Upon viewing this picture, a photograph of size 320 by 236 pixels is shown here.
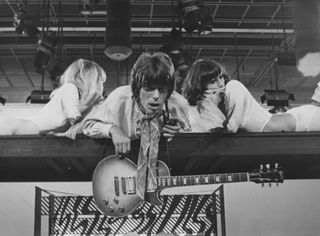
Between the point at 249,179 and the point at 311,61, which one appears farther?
the point at 311,61

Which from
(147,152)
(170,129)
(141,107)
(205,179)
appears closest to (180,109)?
(170,129)

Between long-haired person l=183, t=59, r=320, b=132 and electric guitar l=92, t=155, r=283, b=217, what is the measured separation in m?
0.33

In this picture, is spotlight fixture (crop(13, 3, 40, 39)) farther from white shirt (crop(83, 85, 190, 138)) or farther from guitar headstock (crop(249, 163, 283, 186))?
guitar headstock (crop(249, 163, 283, 186))

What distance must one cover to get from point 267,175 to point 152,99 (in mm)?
842

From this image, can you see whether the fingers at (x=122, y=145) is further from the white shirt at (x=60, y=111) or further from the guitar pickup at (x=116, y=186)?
the white shirt at (x=60, y=111)

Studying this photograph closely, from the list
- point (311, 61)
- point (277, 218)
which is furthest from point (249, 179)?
point (277, 218)

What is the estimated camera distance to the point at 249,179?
270cm

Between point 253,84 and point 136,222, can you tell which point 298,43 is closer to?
point 136,222

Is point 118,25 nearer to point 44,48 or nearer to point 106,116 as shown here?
point 44,48

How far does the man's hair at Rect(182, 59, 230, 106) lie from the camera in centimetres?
291

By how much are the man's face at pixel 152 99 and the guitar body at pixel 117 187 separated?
1.10ft

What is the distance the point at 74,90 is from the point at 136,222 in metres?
1.86

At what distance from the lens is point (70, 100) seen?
293 centimetres

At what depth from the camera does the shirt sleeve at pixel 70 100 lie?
2.88m
